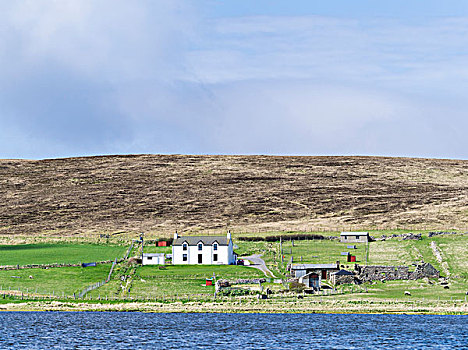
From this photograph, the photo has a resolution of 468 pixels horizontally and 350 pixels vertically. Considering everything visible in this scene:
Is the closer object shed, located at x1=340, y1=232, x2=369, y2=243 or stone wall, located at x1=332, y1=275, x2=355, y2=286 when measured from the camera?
stone wall, located at x1=332, y1=275, x2=355, y2=286

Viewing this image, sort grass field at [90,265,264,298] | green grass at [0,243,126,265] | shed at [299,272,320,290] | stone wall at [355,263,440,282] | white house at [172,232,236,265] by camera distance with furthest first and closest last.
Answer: white house at [172,232,236,265], green grass at [0,243,126,265], stone wall at [355,263,440,282], shed at [299,272,320,290], grass field at [90,265,264,298]

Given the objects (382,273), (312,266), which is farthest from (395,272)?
(312,266)

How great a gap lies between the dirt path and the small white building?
13.4 m

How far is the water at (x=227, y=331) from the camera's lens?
62.0 meters

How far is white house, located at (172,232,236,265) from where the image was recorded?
4751 inches

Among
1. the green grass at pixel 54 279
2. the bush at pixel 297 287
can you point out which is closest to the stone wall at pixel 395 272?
the bush at pixel 297 287

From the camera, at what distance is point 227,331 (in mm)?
69750

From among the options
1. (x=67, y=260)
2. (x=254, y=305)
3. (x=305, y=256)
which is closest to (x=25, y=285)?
(x=67, y=260)

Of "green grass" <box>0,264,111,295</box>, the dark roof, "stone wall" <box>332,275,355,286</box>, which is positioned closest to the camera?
"green grass" <box>0,264,111,295</box>

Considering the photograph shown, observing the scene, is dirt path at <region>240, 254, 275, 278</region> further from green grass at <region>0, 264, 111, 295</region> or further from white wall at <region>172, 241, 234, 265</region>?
green grass at <region>0, 264, 111, 295</region>

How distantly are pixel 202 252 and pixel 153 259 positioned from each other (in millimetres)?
7714

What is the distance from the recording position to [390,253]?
122000 mm

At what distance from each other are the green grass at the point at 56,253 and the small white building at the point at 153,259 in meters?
6.69

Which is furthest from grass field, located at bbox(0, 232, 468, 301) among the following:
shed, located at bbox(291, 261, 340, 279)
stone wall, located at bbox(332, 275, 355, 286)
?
shed, located at bbox(291, 261, 340, 279)
